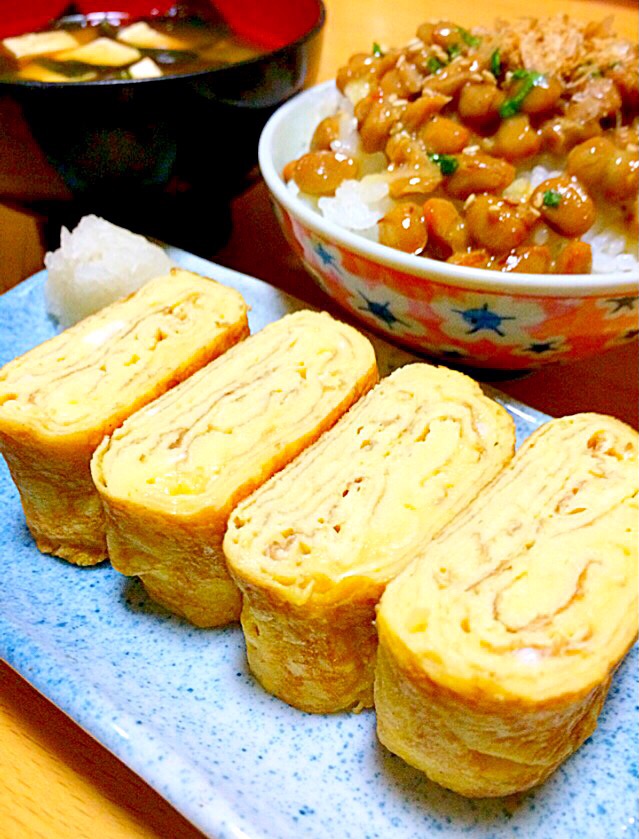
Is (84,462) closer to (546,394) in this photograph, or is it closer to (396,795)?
(396,795)

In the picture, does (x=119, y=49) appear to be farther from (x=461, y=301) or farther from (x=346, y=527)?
(x=346, y=527)

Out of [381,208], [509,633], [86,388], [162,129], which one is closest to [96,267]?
[162,129]

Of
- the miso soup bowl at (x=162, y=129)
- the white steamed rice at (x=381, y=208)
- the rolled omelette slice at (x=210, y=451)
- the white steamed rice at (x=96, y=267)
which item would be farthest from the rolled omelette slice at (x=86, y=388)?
the miso soup bowl at (x=162, y=129)

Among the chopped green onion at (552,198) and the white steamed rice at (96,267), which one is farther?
the white steamed rice at (96,267)

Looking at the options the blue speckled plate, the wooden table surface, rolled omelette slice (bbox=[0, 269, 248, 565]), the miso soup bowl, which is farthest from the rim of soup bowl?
the blue speckled plate

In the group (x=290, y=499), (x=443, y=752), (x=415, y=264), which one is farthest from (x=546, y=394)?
(x=443, y=752)

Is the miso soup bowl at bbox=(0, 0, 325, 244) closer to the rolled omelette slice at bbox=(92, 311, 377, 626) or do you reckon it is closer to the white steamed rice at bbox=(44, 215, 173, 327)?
the white steamed rice at bbox=(44, 215, 173, 327)

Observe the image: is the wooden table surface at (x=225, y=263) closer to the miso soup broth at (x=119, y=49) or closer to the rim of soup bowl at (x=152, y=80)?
the miso soup broth at (x=119, y=49)
